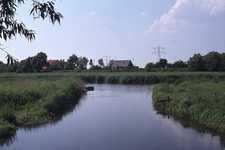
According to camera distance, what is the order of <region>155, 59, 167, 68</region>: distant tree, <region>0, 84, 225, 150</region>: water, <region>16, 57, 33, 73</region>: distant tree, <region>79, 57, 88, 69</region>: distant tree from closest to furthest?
<region>0, 84, 225, 150</region>: water → <region>16, 57, 33, 73</region>: distant tree → <region>155, 59, 167, 68</region>: distant tree → <region>79, 57, 88, 69</region>: distant tree

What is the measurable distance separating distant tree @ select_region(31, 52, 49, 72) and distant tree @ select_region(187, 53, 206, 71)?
4593 centimetres

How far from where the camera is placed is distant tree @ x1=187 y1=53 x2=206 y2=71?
61.0 meters

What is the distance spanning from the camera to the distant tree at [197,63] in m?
61.0

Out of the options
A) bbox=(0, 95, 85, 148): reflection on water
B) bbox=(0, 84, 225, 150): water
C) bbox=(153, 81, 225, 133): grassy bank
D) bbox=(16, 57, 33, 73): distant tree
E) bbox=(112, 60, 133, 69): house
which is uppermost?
bbox=(112, 60, 133, 69): house

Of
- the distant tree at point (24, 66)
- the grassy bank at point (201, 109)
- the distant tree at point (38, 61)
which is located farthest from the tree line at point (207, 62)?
the grassy bank at point (201, 109)

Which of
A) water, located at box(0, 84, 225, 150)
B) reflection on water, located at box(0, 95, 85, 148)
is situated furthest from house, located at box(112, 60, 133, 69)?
water, located at box(0, 84, 225, 150)

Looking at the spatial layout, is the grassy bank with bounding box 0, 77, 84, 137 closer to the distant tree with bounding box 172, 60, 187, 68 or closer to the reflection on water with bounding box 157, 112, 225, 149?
the reflection on water with bounding box 157, 112, 225, 149

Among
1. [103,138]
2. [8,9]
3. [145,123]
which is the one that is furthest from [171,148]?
[8,9]

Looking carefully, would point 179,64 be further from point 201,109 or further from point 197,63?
point 201,109

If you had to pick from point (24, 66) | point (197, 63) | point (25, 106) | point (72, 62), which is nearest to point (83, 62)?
point (72, 62)

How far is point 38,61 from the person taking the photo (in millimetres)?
70125

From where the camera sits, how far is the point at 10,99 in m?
12.0

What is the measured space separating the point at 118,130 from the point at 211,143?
3.79 metres

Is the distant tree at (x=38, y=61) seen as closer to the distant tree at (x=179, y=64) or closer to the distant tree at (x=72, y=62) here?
the distant tree at (x=72, y=62)
